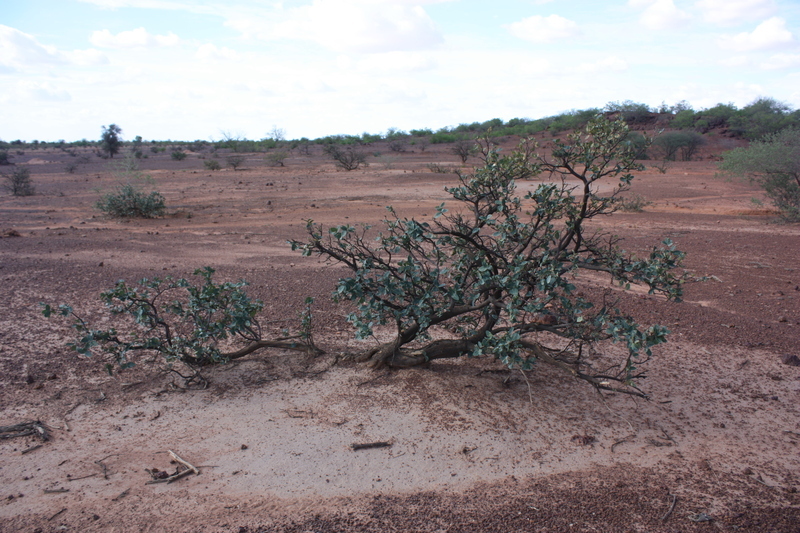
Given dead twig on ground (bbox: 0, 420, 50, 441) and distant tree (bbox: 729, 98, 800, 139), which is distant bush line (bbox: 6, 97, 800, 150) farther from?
dead twig on ground (bbox: 0, 420, 50, 441)

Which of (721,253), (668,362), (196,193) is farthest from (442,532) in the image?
(196,193)

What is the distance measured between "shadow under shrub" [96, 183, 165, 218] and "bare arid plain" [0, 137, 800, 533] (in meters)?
7.19

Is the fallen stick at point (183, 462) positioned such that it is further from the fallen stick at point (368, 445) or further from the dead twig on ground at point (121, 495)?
the fallen stick at point (368, 445)

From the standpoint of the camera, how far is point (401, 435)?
355 centimetres

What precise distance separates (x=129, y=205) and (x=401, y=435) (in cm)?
1222

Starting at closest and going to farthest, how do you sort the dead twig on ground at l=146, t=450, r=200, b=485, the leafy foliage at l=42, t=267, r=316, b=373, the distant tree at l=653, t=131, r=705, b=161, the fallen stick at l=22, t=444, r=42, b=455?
the dead twig on ground at l=146, t=450, r=200, b=485 → the fallen stick at l=22, t=444, r=42, b=455 → the leafy foliage at l=42, t=267, r=316, b=373 → the distant tree at l=653, t=131, r=705, b=161

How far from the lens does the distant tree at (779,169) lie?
41.1 feet

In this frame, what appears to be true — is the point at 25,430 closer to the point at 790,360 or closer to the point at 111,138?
the point at 790,360

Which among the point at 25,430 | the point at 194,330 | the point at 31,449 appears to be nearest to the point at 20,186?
the point at 194,330

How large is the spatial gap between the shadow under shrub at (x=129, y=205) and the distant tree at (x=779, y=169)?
49.2 ft

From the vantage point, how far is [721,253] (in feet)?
29.2

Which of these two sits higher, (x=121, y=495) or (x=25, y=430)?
(x=25, y=430)

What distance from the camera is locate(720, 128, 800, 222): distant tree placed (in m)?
12.5

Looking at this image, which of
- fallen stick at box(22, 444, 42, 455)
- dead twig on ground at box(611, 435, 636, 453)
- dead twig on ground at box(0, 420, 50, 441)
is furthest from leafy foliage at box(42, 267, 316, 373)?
dead twig on ground at box(611, 435, 636, 453)
